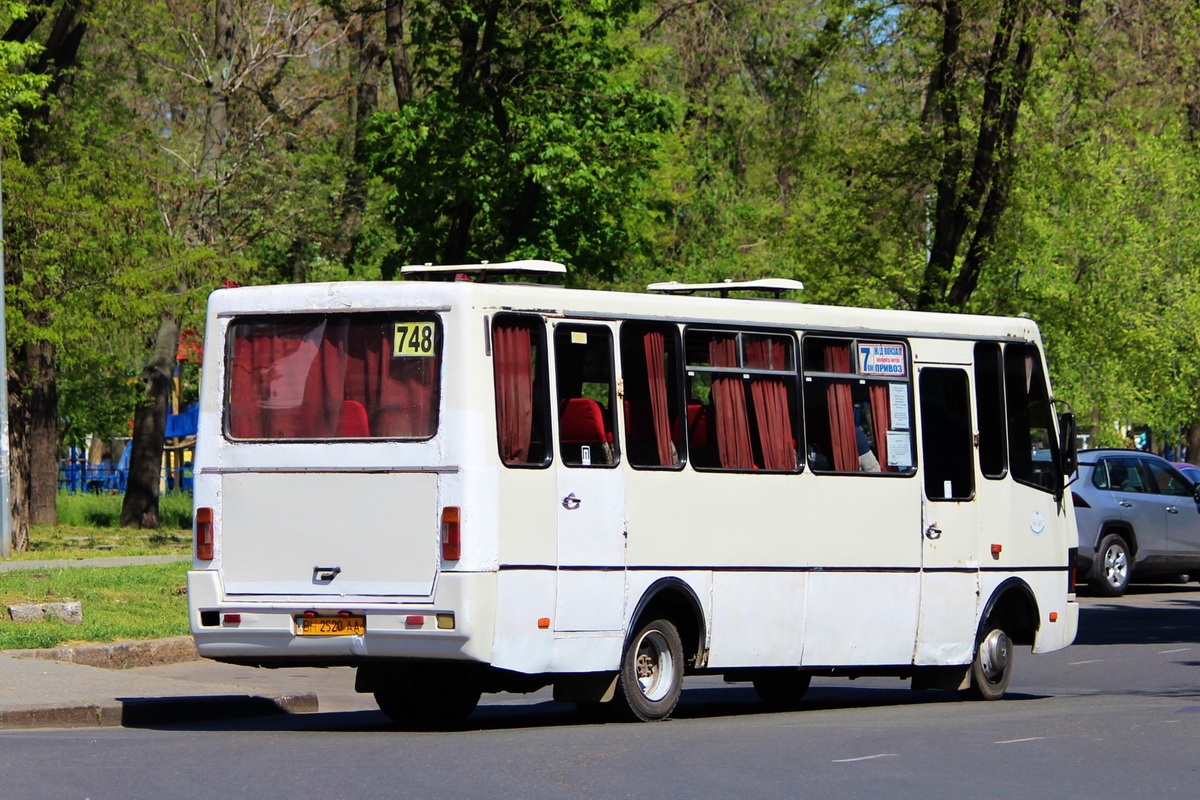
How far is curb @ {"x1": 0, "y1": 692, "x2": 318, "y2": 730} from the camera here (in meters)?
11.8

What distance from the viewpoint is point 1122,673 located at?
16.6m

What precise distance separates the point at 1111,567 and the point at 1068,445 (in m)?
9.88

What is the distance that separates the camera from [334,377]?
11.6 metres

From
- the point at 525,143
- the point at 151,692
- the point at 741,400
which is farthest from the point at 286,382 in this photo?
the point at 525,143

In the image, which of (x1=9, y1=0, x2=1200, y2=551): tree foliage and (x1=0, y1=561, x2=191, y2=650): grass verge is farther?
(x1=9, y1=0, x2=1200, y2=551): tree foliage

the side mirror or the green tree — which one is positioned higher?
the green tree

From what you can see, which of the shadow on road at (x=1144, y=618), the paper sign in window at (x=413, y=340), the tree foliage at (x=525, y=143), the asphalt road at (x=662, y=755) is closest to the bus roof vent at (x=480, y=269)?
the paper sign in window at (x=413, y=340)

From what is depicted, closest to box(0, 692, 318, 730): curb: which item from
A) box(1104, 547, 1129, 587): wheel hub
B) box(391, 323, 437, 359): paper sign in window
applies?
box(391, 323, 437, 359): paper sign in window

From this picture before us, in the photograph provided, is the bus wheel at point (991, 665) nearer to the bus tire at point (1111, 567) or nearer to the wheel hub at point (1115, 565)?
the bus tire at point (1111, 567)

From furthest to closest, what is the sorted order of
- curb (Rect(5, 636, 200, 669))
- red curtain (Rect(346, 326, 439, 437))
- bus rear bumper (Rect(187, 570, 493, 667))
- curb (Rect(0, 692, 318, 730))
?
curb (Rect(5, 636, 200, 669))
curb (Rect(0, 692, 318, 730))
red curtain (Rect(346, 326, 439, 437))
bus rear bumper (Rect(187, 570, 493, 667))

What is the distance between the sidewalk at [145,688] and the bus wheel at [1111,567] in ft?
36.9

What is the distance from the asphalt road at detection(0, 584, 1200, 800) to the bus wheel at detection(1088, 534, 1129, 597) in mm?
10162

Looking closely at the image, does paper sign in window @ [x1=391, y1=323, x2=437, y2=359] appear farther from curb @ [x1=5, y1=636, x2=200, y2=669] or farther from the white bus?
curb @ [x1=5, y1=636, x2=200, y2=669]

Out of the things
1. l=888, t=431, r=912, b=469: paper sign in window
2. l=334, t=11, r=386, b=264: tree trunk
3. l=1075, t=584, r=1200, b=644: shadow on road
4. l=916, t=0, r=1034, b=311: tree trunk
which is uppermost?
l=334, t=11, r=386, b=264: tree trunk
